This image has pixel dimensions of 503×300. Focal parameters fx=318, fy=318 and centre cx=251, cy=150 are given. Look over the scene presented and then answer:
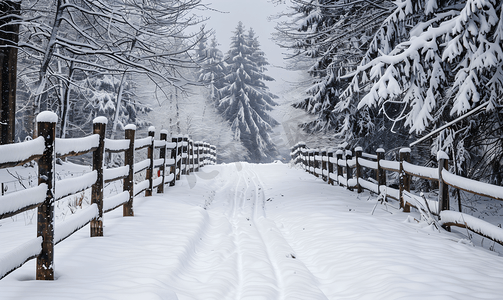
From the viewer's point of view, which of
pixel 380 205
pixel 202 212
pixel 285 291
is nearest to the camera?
pixel 285 291

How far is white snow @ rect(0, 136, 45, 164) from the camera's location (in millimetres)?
2395

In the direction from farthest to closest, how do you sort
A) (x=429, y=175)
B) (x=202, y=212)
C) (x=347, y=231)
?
(x=202, y=212), (x=429, y=175), (x=347, y=231)

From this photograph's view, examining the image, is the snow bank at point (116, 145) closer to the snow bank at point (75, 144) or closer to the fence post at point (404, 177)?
the snow bank at point (75, 144)

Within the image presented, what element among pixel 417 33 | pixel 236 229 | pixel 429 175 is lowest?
pixel 236 229

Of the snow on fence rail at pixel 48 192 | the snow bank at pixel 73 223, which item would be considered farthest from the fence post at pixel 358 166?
the snow bank at pixel 73 223

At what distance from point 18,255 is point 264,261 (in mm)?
2757

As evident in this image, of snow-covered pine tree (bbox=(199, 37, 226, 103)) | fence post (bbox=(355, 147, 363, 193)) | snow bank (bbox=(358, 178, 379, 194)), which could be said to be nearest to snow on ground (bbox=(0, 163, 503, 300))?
snow bank (bbox=(358, 178, 379, 194))

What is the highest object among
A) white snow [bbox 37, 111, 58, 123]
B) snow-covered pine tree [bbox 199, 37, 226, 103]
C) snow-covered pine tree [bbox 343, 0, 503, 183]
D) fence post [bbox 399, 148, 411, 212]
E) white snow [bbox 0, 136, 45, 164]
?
snow-covered pine tree [bbox 199, 37, 226, 103]

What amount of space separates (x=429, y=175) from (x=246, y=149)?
31.7 meters

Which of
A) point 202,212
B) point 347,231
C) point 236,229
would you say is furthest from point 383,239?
point 202,212

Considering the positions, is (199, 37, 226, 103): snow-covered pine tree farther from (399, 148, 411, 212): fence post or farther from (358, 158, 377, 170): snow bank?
(399, 148, 411, 212): fence post

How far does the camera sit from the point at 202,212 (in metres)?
6.86

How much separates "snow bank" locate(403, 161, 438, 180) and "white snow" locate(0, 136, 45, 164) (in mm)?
5774

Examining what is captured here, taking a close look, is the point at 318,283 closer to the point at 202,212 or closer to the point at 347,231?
the point at 347,231
